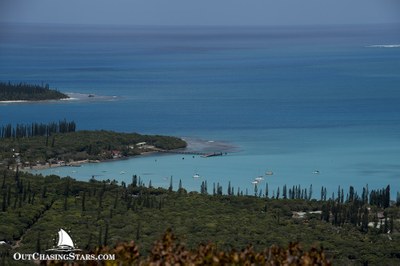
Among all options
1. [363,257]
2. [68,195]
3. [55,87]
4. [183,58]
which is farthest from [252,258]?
[183,58]

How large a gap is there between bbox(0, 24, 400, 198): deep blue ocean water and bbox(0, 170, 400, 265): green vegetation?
6.10 meters

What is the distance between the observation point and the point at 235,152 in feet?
167

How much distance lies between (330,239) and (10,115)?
3824 centimetres

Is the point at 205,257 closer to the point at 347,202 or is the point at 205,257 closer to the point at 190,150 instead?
the point at 347,202

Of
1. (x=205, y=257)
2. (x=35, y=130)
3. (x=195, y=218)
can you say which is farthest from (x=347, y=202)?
(x=205, y=257)

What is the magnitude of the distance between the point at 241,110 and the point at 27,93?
538 inches

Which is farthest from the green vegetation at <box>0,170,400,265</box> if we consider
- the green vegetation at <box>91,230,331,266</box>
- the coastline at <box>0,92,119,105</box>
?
the coastline at <box>0,92,119,105</box>

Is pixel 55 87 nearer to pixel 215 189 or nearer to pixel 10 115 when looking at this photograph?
pixel 10 115

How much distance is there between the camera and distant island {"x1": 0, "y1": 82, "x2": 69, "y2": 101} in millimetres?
71938

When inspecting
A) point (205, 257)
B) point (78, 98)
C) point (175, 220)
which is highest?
point (78, 98)

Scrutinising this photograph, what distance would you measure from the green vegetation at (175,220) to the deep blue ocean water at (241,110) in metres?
6.10

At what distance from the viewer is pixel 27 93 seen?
239ft

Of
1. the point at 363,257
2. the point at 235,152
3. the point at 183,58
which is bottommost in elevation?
the point at 363,257

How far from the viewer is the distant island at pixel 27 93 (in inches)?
2832
